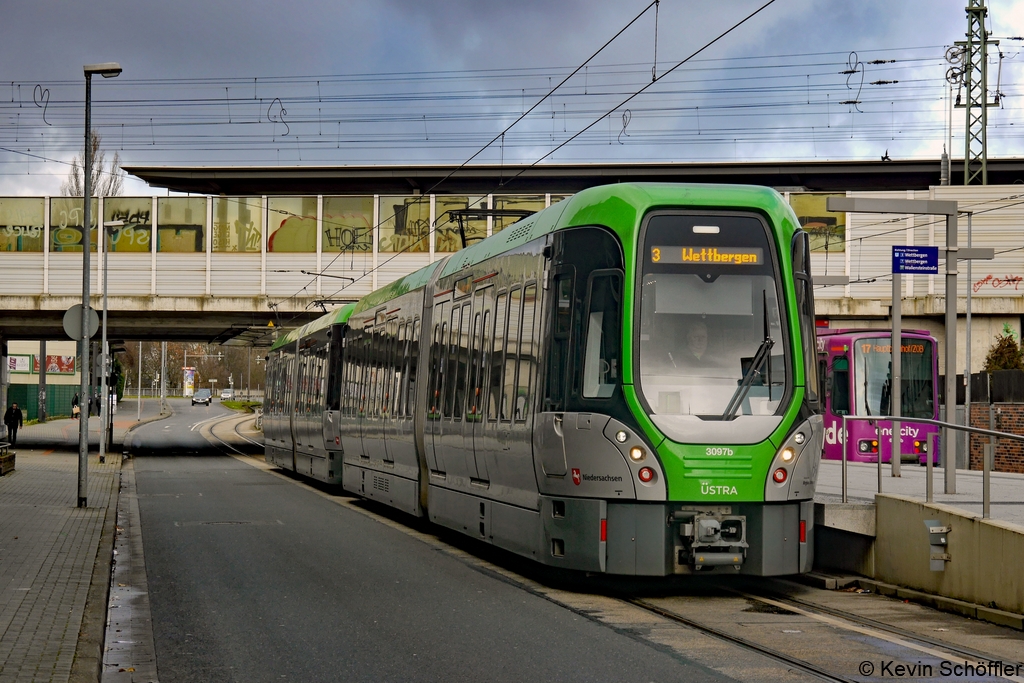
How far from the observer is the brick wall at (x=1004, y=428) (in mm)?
28312

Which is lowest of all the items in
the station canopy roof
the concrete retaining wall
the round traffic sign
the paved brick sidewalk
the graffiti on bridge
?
the paved brick sidewalk

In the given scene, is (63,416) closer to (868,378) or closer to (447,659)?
(868,378)

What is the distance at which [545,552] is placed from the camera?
11523 millimetres

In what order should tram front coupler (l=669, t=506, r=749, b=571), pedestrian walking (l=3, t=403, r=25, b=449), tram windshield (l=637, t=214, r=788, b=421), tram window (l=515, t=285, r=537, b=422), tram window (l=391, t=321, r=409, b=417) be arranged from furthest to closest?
pedestrian walking (l=3, t=403, r=25, b=449) < tram window (l=391, t=321, r=409, b=417) < tram window (l=515, t=285, r=537, b=422) < tram windshield (l=637, t=214, r=788, b=421) < tram front coupler (l=669, t=506, r=749, b=571)

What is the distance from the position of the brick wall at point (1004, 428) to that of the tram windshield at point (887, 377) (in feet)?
4.98

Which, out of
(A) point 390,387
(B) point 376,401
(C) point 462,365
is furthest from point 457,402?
(B) point 376,401

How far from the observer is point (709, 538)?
10656 millimetres

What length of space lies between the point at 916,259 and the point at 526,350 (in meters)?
6.21

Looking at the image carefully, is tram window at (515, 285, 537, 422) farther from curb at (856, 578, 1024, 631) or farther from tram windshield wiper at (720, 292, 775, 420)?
curb at (856, 578, 1024, 631)

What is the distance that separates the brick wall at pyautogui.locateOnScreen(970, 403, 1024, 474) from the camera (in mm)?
28312

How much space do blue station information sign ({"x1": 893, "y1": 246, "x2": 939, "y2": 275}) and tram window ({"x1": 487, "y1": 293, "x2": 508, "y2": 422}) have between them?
17.9 ft

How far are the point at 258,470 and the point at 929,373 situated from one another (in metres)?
18.1

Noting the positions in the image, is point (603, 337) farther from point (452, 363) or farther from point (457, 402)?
point (452, 363)

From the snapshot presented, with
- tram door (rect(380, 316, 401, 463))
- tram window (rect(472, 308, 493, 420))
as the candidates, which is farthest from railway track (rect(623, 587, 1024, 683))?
tram door (rect(380, 316, 401, 463))
